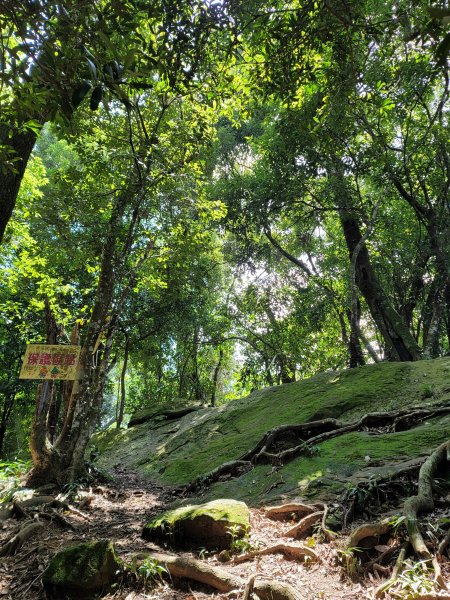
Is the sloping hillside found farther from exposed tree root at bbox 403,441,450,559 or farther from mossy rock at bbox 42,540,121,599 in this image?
mossy rock at bbox 42,540,121,599

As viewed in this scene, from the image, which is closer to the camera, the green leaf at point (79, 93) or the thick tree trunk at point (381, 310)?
the green leaf at point (79, 93)

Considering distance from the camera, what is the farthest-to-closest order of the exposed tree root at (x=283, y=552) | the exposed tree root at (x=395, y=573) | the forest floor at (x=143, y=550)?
1. the exposed tree root at (x=283, y=552)
2. the forest floor at (x=143, y=550)
3. the exposed tree root at (x=395, y=573)

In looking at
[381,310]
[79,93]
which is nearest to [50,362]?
[79,93]

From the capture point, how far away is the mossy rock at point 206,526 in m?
4.39

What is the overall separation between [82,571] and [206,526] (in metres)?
1.34

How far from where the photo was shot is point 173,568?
3.88 metres

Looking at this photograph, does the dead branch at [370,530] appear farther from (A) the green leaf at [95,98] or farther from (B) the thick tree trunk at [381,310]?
(B) the thick tree trunk at [381,310]

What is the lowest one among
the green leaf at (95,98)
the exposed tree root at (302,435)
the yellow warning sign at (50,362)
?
the exposed tree root at (302,435)

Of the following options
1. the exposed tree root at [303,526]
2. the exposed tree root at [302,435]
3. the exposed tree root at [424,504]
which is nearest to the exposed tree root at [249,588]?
the exposed tree root at [303,526]

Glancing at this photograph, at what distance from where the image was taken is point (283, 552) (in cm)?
403

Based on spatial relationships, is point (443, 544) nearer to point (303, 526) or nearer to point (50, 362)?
point (303, 526)

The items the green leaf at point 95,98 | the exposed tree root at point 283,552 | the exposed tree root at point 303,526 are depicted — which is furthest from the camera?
the exposed tree root at point 303,526

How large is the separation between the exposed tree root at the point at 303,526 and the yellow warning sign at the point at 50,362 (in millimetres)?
4714

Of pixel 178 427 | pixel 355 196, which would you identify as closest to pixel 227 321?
pixel 178 427
